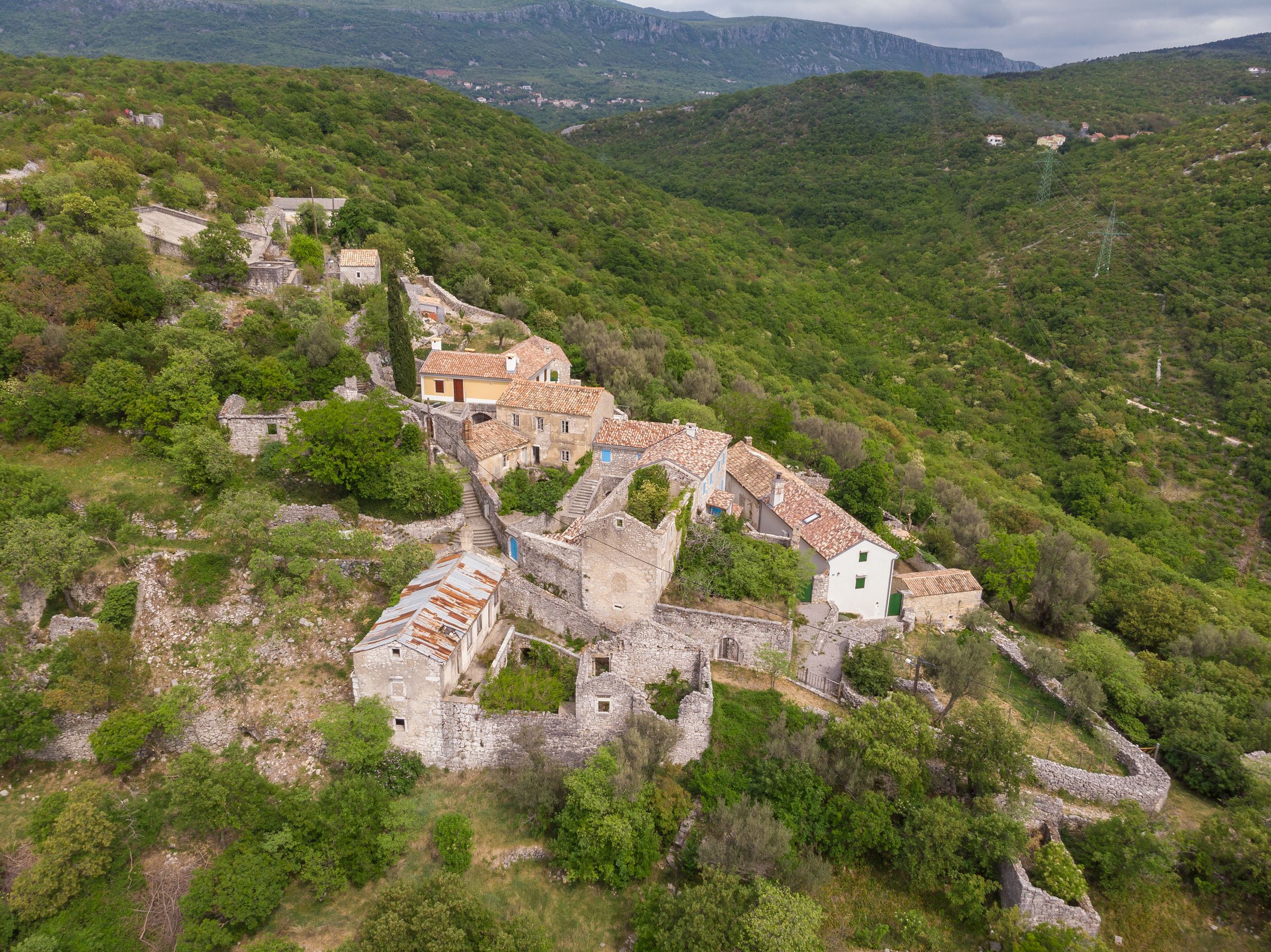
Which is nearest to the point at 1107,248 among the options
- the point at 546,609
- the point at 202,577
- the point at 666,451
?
the point at 666,451

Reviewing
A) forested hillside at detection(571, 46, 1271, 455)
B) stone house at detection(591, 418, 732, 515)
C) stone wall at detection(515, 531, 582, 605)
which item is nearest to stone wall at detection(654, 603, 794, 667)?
stone wall at detection(515, 531, 582, 605)

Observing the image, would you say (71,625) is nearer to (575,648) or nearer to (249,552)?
(249,552)

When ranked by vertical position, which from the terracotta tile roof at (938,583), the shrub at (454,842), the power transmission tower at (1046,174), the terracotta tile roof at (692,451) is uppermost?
the power transmission tower at (1046,174)

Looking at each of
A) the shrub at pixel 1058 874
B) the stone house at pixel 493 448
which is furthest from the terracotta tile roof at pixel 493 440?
the shrub at pixel 1058 874

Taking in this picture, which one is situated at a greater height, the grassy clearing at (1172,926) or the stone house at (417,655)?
the stone house at (417,655)

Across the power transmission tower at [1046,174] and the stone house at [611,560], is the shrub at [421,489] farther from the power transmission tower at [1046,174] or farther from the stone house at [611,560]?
the power transmission tower at [1046,174]
